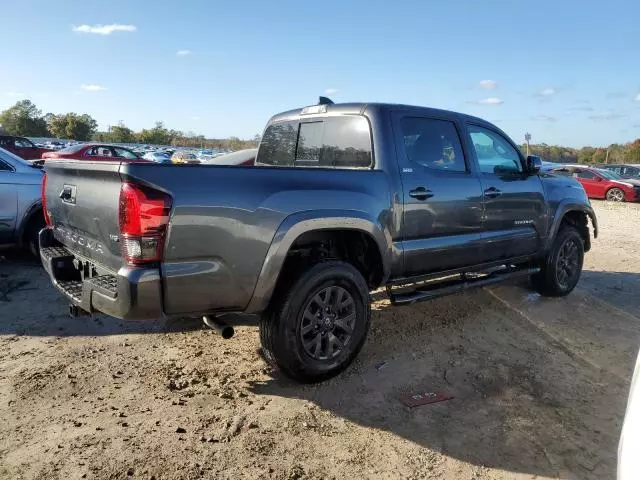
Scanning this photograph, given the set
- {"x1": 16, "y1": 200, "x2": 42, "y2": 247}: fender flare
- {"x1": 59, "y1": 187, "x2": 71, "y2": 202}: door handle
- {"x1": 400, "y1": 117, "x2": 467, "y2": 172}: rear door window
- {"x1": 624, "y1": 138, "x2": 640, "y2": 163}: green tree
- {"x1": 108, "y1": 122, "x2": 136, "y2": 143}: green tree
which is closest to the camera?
{"x1": 59, "y1": 187, "x2": 71, "y2": 202}: door handle

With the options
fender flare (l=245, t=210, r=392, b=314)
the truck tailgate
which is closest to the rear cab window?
fender flare (l=245, t=210, r=392, b=314)

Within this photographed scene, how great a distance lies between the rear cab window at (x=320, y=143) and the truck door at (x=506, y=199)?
1261mm

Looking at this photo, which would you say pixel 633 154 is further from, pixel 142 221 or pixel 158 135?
pixel 158 135

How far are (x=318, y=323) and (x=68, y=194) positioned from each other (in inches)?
77.8

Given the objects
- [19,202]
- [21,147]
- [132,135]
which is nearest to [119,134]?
[132,135]

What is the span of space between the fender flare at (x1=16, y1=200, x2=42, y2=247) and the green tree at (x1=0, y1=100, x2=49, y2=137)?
223ft

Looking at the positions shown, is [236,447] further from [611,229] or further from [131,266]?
[611,229]

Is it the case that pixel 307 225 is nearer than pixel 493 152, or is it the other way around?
pixel 307 225

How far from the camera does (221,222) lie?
9.68ft

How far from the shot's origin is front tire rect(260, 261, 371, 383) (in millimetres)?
3357

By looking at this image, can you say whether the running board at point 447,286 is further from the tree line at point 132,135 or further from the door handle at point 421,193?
the tree line at point 132,135

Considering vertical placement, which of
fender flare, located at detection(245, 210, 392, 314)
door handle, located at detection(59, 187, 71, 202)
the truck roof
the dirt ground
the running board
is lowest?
the dirt ground

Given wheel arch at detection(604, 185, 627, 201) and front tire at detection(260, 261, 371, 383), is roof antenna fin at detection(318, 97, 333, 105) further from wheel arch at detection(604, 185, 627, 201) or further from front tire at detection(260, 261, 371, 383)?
wheel arch at detection(604, 185, 627, 201)

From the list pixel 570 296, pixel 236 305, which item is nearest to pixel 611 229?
pixel 570 296
